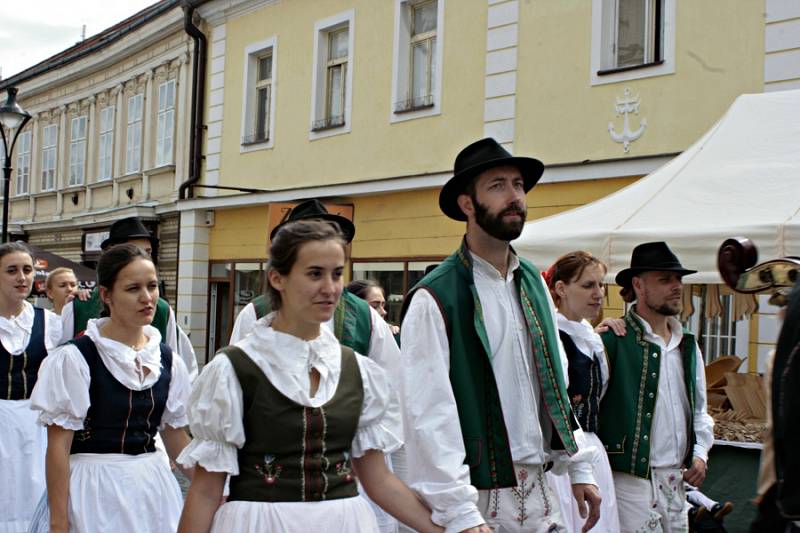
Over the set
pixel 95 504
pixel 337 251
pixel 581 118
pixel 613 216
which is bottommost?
pixel 95 504

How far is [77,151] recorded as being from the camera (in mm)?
23766

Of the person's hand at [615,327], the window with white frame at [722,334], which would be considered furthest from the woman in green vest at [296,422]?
the window with white frame at [722,334]

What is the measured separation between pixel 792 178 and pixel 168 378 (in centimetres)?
421

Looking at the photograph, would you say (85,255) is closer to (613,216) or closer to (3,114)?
(3,114)

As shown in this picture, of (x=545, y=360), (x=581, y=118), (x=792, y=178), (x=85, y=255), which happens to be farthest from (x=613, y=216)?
(x=85, y=255)

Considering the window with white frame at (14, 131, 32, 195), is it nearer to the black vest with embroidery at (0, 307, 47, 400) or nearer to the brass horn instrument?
the black vest with embroidery at (0, 307, 47, 400)

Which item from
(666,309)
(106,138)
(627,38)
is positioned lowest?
(666,309)

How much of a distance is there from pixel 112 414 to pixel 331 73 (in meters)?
12.3

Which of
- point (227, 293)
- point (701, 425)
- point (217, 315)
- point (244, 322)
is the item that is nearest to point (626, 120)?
point (701, 425)

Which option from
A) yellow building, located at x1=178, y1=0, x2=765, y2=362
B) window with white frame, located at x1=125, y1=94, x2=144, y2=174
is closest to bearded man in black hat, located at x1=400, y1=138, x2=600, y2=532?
yellow building, located at x1=178, y1=0, x2=765, y2=362

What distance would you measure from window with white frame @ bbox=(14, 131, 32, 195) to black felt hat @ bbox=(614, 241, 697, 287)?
24094 millimetres

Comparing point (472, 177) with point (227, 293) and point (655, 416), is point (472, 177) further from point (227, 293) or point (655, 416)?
point (227, 293)

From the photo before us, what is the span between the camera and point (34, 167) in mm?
25969

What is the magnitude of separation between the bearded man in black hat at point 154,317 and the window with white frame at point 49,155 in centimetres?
1980
